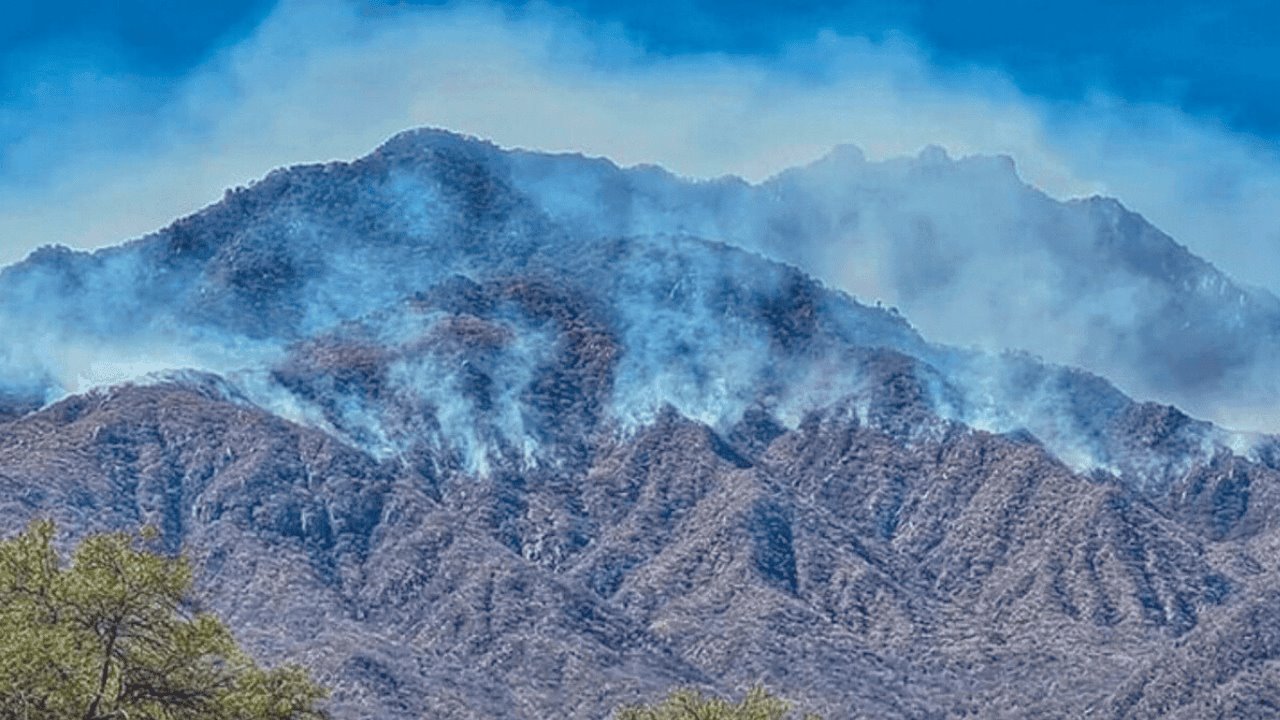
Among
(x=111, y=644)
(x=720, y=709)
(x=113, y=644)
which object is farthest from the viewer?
(x=720, y=709)

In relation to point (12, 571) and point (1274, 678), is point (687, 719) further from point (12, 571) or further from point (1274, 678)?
point (1274, 678)

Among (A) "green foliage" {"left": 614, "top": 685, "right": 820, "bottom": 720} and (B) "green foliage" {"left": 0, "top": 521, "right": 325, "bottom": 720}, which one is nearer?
(B) "green foliage" {"left": 0, "top": 521, "right": 325, "bottom": 720}

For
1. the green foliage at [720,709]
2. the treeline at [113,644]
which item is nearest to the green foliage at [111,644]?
the treeline at [113,644]

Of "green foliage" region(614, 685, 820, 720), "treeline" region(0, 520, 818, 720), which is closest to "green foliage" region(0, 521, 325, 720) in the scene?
"treeline" region(0, 520, 818, 720)

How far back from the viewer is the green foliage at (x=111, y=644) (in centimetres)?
3906

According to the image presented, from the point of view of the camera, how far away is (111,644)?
40.2 m

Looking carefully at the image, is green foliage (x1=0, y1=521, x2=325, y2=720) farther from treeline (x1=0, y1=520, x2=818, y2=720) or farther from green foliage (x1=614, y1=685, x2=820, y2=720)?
green foliage (x1=614, y1=685, x2=820, y2=720)

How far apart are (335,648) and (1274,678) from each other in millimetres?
90892

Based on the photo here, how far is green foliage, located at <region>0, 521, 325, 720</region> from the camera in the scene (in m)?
39.1

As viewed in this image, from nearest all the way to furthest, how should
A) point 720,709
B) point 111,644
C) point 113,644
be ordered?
point 111,644 < point 113,644 < point 720,709

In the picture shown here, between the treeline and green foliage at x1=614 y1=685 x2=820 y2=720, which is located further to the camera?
green foliage at x1=614 y1=685 x2=820 y2=720

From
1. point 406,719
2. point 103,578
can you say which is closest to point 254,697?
point 103,578

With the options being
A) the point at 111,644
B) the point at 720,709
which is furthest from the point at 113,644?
the point at 720,709

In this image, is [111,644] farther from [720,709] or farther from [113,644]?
[720,709]
